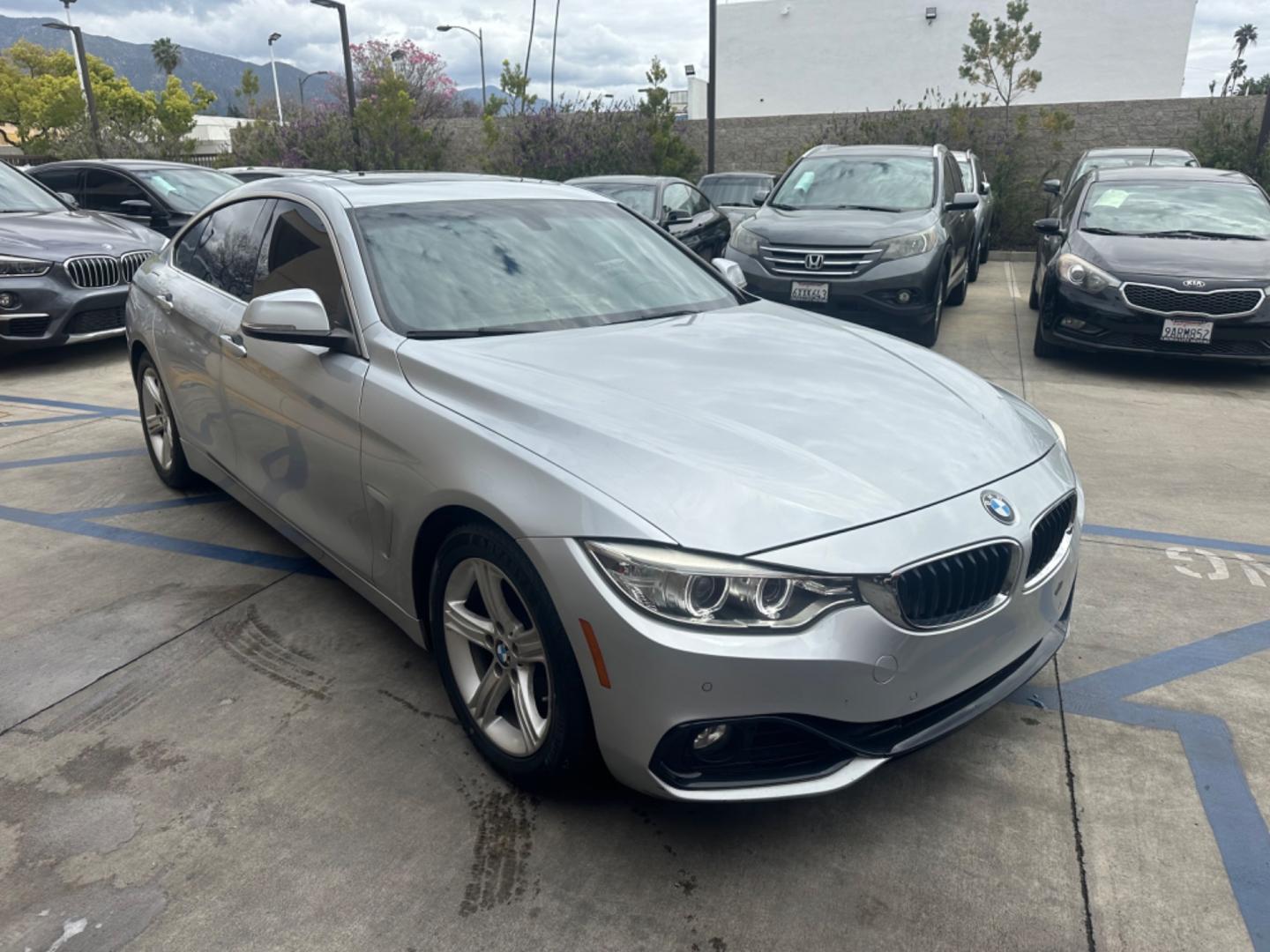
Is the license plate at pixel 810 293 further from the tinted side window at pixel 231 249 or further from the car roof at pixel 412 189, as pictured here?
the tinted side window at pixel 231 249

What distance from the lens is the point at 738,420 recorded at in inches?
99.3

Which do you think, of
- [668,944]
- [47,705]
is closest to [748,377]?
[668,944]

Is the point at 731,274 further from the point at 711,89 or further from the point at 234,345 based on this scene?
the point at 711,89

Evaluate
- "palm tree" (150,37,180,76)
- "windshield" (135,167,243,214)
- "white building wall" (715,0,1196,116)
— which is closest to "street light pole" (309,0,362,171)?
"windshield" (135,167,243,214)

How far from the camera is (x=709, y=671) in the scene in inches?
79.9

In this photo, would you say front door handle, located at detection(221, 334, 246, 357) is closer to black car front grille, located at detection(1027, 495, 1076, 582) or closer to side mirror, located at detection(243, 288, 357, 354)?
side mirror, located at detection(243, 288, 357, 354)

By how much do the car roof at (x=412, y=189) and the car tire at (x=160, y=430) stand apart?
3.76 feet

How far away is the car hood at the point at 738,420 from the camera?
85.6 inches

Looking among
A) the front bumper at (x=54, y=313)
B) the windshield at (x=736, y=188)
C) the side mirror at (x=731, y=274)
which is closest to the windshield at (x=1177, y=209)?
the side mirror at (x=731, y=274)

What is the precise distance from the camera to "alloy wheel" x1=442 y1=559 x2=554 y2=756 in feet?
7.95

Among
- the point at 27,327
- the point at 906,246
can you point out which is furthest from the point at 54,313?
the point at 906,246

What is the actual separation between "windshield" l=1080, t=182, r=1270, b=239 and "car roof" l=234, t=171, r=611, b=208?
19.2 ft

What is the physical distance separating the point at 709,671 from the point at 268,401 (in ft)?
7.04

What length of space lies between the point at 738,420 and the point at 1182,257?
6.35 m
